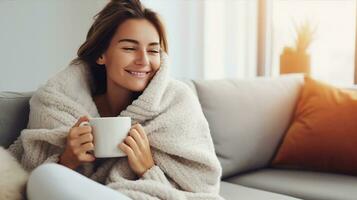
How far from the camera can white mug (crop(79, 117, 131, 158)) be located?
0.98 meters

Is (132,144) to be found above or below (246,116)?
above

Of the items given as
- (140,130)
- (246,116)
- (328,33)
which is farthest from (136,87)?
(328,33)

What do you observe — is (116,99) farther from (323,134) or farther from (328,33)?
(328,33)

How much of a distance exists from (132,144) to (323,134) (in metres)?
0.93

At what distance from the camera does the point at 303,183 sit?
1.60 metres

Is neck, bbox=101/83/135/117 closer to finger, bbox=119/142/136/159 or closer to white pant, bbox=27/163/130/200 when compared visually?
finger, bbox=119/142/136/159

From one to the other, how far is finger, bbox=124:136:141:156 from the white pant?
0.61ft

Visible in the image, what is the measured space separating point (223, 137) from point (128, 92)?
499 millimetres

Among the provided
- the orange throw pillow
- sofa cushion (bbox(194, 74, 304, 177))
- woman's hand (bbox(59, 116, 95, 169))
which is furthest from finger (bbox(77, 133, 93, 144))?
the orange throw pillow

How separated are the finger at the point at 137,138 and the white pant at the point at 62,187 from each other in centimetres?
21

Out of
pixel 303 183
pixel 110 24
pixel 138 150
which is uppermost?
pixel 110 24

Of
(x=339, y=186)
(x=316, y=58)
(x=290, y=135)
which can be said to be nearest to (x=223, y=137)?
(x=290, y=135)

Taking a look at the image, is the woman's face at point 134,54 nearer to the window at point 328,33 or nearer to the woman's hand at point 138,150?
the woman's hand at point 138,150

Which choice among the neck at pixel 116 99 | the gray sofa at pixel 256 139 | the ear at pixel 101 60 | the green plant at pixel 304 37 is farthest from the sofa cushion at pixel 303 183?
the green plant at pixel 304 37
